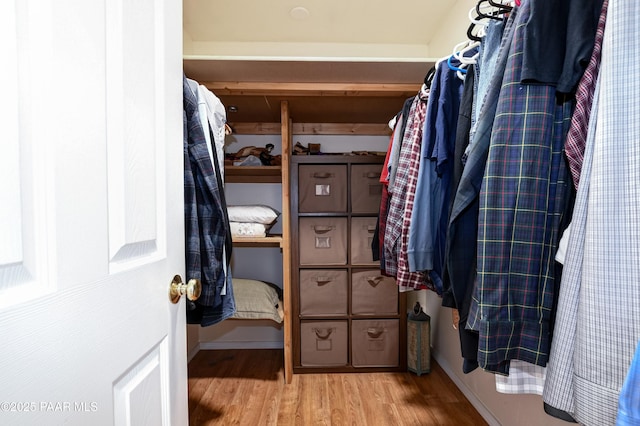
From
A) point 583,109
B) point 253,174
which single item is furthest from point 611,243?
point 253,174

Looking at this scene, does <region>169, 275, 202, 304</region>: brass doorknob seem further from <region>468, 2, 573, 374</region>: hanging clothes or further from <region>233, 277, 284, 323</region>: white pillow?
<region>233, 277, 284, 323</region>: white pillow

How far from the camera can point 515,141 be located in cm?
71

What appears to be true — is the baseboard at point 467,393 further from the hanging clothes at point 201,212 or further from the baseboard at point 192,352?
the baseboard at point 192,352

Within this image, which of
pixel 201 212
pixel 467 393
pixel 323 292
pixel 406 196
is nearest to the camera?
pixel 201 212

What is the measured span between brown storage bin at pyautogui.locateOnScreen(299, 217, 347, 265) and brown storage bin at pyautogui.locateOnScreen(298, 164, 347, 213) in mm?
76

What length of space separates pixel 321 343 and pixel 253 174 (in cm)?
130

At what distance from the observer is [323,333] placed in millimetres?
2246

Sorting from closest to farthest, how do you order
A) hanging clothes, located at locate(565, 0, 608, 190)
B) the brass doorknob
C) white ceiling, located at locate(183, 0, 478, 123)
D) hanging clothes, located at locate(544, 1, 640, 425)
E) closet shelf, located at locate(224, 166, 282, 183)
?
hanging clothes, located at locate(544, 1, 640, 425), hanging clothes, located at locate(565, 0, 608, 190), the brass doorknob, white ceiling, located at locate(183, 0, 478, 123), closet shelf, located at locate(224, 166, 282, 183)

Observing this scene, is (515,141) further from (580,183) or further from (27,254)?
(27,254)

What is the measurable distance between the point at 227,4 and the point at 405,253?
1.92m

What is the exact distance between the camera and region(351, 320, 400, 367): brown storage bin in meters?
2.25

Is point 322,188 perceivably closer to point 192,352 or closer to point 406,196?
point 406,196

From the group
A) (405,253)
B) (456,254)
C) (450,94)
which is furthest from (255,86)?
(456,254)

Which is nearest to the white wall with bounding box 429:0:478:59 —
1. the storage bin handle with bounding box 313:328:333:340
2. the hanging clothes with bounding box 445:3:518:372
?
the hanging clothes with bounding box 445:3:518:372
